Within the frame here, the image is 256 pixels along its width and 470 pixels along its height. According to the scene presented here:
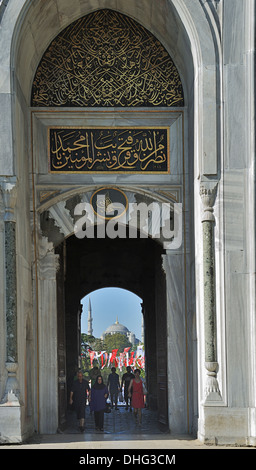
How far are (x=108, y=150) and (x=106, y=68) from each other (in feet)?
3.70

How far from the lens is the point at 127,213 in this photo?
10617 millimetres

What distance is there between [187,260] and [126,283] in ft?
26.9

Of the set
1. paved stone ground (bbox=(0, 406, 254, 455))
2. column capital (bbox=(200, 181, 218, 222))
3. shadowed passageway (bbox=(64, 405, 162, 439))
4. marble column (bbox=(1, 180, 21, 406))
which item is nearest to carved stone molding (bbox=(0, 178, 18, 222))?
marble column (bbox=(1, 180, 21, 406))

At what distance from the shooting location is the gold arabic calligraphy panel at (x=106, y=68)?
10688 millimetres

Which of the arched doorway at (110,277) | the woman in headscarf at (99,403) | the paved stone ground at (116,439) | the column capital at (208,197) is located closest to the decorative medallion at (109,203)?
the column capital at (208,197)

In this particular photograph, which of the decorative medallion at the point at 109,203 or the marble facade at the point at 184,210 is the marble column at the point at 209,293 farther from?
the decorative medallion at the point at 109,203

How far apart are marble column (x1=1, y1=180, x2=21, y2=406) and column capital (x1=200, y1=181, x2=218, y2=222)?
2.26m

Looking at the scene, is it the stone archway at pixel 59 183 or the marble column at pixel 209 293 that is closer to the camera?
the marble column at pixel 209 293

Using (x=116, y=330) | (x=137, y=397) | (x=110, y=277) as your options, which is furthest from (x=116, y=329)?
(x=137, y=397)

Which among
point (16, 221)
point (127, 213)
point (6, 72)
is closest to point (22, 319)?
point (16, 221)

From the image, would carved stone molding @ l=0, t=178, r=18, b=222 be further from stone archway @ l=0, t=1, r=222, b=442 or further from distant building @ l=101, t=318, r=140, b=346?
distant building @ l=101, t=318, r=140, b=346

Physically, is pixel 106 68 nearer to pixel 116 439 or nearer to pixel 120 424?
pixel 116 439

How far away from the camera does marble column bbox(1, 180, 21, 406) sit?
9242 mm

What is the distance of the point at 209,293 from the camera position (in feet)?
31.3
